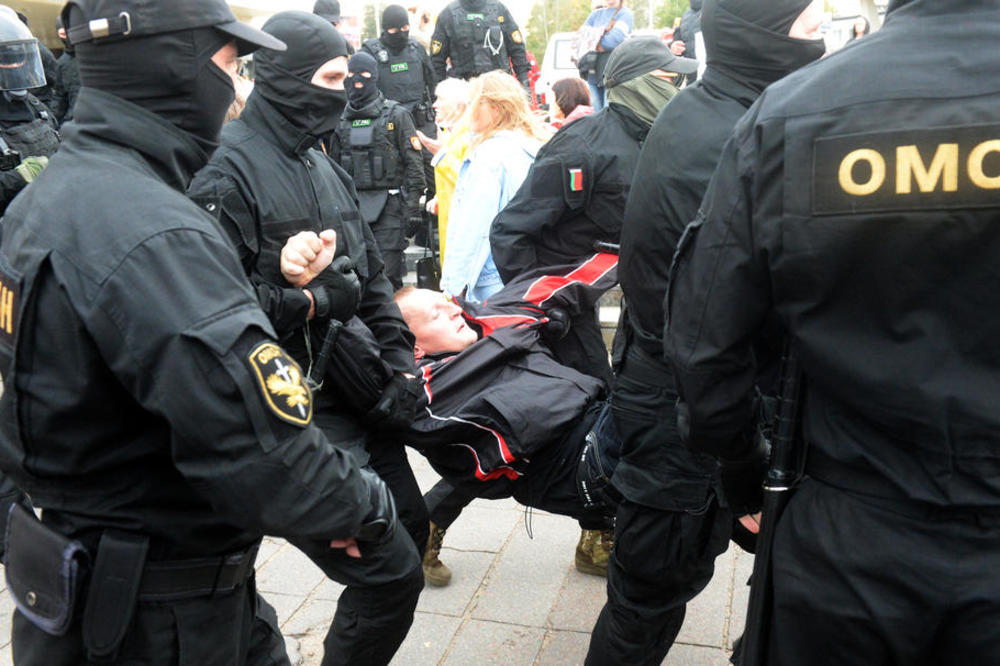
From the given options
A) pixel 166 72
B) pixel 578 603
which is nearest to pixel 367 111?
pixel 578 603

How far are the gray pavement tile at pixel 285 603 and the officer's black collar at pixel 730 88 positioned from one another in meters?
2.51

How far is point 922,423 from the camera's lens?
5.88ft

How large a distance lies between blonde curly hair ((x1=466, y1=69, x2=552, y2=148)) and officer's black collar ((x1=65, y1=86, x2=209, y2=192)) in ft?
10.3

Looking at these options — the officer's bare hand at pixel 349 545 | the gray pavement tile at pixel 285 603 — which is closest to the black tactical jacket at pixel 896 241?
the officer's bare hand at pixel 349 545

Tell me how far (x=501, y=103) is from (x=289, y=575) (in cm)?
254

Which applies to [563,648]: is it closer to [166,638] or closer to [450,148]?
[166,638]

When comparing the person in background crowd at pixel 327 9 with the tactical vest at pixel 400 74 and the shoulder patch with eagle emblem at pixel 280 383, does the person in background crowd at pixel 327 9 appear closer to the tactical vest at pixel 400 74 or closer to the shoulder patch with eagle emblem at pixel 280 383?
the tactical vest at pixel 400 74

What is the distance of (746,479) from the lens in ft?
7.61

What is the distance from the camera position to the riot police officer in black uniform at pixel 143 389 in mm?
1791

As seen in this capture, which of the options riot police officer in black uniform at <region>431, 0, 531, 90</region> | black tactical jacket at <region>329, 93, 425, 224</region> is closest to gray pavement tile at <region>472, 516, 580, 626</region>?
black tactical jacket at <region>329, 93, 425, 224</region>

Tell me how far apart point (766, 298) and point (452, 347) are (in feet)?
6.15

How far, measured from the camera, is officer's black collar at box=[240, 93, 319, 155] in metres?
2.99

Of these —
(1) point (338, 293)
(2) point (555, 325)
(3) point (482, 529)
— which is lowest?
(3) point (482, 529)

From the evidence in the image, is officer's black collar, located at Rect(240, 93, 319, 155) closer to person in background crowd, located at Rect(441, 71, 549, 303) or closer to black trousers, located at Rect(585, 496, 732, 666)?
black trousers, located at Rect(585, 496, 732, 666)
